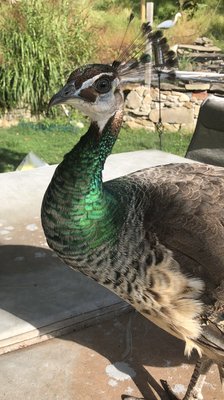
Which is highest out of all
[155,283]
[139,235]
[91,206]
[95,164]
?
[95,164]

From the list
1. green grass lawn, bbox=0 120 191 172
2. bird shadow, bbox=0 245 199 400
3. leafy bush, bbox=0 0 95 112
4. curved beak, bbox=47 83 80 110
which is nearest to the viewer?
curved beak, bbox=47 83 80 110

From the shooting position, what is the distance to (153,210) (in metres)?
1.76

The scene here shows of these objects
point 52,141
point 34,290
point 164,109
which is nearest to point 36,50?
point 52,141

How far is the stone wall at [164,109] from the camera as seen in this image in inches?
330

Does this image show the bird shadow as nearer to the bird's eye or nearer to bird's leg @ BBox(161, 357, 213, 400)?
bird's leg @ BBox(161, 357, 213, 400)

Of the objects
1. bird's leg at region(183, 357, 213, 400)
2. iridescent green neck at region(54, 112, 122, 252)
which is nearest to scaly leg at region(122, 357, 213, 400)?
bird's leg at region(183, 357, 213, 400)

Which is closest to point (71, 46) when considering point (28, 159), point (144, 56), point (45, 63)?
A: point (45, 63)

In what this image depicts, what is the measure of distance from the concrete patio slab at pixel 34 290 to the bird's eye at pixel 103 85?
105 centimetres

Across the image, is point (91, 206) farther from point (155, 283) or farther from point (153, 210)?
point (155, 283)

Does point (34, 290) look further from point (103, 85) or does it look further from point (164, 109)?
point (164, 109)

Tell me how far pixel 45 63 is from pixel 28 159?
3832 mm

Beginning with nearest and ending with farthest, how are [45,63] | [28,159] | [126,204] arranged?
1. [126,204]
2. [28,159]
3. [45,63]

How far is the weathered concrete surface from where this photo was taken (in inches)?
71.9

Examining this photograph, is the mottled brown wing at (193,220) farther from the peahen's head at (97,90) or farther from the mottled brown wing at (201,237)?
the peahen's head at (97,90)
